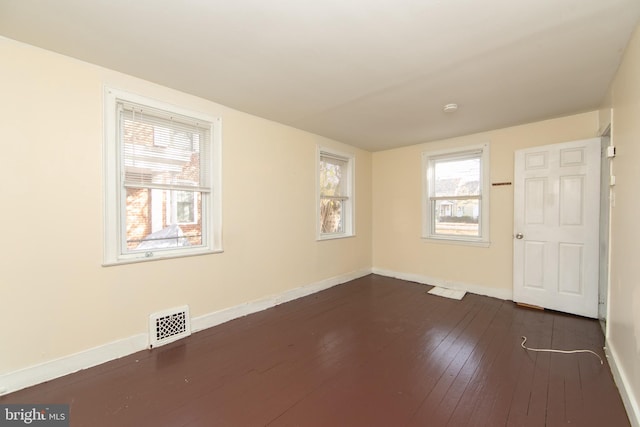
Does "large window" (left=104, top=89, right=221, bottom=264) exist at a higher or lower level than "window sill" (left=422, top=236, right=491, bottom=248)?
higher

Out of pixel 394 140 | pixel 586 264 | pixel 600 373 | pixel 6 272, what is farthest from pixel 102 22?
pixel 586 264

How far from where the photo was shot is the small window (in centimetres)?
440

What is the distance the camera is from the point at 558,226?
329 centimetres

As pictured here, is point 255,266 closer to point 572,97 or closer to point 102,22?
point 102,22

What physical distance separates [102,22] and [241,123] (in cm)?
157

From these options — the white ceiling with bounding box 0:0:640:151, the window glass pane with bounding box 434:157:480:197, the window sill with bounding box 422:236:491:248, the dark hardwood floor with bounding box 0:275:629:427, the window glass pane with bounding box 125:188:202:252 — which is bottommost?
the dark hardwood floor with bounding box 0:275:629:427

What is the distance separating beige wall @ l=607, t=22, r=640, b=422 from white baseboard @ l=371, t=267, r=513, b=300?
1.54m

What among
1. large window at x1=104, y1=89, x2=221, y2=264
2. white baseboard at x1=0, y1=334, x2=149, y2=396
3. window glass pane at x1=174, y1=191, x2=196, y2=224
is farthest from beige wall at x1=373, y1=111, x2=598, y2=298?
white baseboard at x1=0, y1=334, x2=149, y2=396

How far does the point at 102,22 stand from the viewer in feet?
5.62

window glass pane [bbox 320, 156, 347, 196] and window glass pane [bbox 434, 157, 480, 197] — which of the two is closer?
window glass pane [bbox 434, 157, 480, 197]

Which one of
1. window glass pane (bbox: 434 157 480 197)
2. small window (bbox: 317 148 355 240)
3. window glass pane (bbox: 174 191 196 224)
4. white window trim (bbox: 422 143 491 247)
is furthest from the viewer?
small window (bbox: 317 148 355 240)

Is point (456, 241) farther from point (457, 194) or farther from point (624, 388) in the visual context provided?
point (624, 388)

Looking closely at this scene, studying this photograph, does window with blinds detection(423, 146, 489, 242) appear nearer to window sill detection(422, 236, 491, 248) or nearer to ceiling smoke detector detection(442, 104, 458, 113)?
window sill detection(422, 236, 491, 248)

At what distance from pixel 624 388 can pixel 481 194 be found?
106 inches
